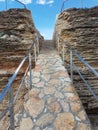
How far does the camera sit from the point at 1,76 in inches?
275

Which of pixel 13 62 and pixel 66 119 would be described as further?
pixel 13 62

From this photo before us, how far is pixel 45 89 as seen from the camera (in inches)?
201

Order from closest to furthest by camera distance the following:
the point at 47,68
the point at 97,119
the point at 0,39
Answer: the point at 97,119 < the point at 47,68 < the point at 0,39

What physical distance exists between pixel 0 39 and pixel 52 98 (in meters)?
4.38

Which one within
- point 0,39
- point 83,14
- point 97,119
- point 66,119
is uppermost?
point 83,14

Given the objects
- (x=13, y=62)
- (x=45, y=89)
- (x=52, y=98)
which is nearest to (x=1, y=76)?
(x=13, y=62)

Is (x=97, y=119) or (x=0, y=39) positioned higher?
(x=0, y=39)

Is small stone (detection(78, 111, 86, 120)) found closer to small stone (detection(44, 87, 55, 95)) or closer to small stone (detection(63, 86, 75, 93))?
small stone (detection(63, 86, 75, 93))

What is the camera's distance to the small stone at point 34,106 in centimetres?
420

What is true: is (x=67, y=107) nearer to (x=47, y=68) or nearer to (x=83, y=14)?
(x=47, y=68)

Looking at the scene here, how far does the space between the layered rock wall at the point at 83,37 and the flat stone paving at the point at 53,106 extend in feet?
3.62

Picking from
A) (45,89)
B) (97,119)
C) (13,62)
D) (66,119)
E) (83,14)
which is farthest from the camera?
(83,14)

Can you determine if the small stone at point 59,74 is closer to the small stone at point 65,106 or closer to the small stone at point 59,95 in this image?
the small stone at point 59,95

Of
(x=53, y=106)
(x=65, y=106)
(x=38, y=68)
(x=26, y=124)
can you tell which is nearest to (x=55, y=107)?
(x=53, y=106)
